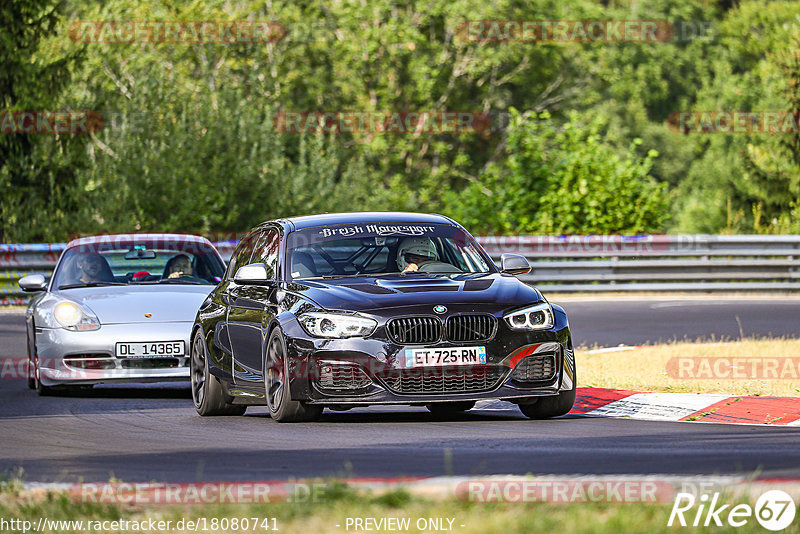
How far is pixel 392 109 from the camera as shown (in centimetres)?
5478

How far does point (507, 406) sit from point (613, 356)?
4.31 metres

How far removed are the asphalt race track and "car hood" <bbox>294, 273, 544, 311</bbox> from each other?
856 mm

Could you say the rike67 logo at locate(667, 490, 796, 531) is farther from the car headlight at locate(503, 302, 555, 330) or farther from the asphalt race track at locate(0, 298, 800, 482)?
the car headlight at locate(503, 302, 555, 330)

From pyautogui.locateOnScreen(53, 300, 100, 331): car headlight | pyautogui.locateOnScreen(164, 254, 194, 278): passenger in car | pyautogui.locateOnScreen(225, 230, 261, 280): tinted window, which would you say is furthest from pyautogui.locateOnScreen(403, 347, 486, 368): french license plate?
pyautogui.locateOnScreen(164, 254, 194, 278): passenger in car

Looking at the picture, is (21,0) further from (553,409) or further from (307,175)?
(553,409)

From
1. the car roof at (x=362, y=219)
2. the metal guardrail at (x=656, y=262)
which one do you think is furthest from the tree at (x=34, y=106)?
the car roof at (x=362, y=219)

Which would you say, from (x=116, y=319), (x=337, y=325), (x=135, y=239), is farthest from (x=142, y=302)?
(x=337, y=325)

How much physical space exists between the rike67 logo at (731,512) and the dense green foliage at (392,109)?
79.8 feet

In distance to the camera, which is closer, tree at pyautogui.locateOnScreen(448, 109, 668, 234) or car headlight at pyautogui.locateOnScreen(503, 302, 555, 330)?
car headlight at pyautogui.locateOnScreen(503, 302, 555, 330)

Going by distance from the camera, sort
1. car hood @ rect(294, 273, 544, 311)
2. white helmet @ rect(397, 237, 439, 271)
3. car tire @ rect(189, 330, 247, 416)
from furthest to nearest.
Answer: car tire @ rect(189, 330, 247, 416) < white helmet @ rect(397, 237, 439, 271) < car hood @ rect(294, 273, 544, 311)

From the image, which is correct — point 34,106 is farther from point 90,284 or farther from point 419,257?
point 419,257

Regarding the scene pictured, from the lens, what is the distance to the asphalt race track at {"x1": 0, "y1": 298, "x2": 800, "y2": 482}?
774 centimetres

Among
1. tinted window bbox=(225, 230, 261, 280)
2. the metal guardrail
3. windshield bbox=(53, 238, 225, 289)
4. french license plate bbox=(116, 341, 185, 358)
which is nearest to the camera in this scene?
tinted window bbox=(225, 230, 261, 280)

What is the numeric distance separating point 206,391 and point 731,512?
22.2 ft
